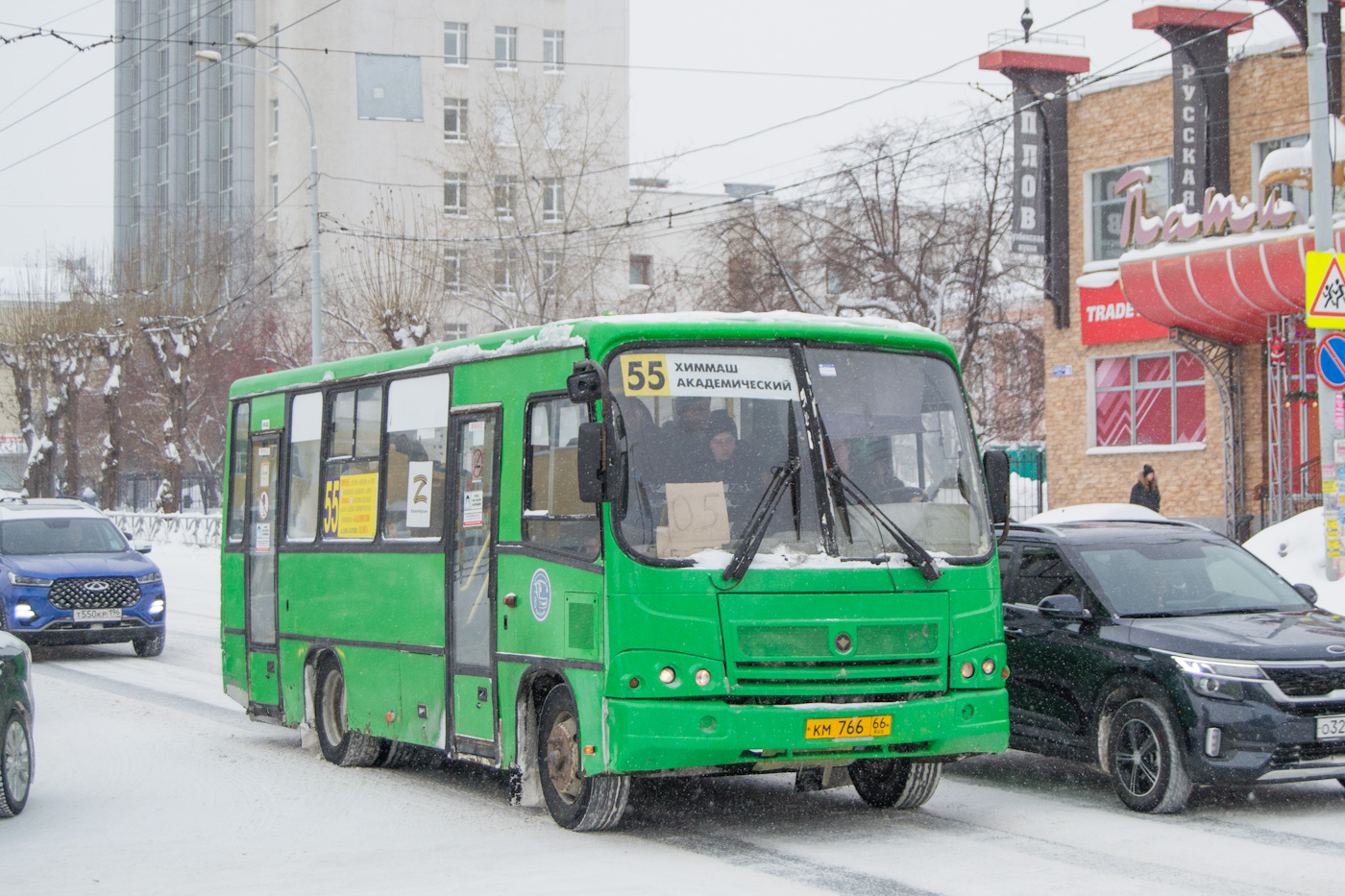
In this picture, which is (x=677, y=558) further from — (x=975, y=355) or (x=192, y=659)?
(x=975, y=355)

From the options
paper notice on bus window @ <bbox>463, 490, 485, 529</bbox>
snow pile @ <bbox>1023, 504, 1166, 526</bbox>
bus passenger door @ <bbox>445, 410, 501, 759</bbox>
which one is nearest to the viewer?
bus passenger door @ <bbox>445, 410, 501, 759</bbox>

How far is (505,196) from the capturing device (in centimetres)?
3875

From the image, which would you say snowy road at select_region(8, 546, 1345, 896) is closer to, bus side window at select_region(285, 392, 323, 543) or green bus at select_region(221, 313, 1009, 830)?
green bus at select_region(221, 313, 1009, 830)

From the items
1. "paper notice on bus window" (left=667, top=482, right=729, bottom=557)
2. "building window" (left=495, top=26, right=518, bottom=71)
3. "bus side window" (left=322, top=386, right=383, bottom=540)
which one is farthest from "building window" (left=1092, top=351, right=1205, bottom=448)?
"building window" (left=495, top=26, right=518, bottom=71)

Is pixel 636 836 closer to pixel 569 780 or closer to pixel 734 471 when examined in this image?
pixel 569 780

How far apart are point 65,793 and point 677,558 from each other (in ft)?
14.9

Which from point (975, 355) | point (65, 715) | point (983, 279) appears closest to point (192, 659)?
point (65, 715)

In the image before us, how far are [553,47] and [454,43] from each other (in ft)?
14.3

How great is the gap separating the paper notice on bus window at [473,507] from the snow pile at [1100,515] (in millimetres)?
3697

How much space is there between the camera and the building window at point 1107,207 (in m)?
30.5

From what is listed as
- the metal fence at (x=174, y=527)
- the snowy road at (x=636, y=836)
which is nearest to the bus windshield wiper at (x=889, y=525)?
the snowy road at (x=636, y=836)

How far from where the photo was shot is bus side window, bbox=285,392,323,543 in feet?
38.7

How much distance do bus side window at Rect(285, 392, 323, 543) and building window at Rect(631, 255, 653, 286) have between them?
61.7 m

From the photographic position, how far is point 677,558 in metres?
8.05
